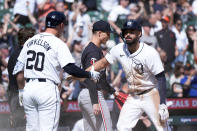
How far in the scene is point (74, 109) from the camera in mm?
8195

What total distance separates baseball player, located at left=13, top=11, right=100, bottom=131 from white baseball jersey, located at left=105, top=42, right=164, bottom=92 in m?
0.73

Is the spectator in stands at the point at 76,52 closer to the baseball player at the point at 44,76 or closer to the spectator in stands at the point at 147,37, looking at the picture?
the spectator in stands at the point at 147,37

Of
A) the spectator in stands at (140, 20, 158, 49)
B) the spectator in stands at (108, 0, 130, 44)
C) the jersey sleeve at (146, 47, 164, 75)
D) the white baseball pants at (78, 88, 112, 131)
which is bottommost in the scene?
the white baseball pants at (78, 88, 112, 131)

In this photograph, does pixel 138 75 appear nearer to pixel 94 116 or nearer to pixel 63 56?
pixel 94 116

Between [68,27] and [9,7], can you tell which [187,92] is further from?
[9,7]

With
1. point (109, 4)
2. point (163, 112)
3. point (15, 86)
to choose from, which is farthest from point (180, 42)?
point (163, 112)

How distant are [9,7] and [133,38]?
24.5 feet

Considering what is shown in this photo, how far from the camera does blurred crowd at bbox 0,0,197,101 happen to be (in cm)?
1038

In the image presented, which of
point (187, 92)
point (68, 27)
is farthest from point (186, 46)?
point (68, 27)

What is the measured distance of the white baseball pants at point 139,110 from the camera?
574 centimetres

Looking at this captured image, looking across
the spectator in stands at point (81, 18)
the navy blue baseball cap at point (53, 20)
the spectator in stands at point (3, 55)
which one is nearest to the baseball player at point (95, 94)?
the navy blue baseball cap at point (53, 20)

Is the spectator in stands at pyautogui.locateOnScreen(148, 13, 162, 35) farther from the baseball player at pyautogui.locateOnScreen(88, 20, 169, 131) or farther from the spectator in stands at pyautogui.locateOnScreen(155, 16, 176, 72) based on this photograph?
the baseball player at pyautogui.locateOnScreen(88, 20, 169, 131)

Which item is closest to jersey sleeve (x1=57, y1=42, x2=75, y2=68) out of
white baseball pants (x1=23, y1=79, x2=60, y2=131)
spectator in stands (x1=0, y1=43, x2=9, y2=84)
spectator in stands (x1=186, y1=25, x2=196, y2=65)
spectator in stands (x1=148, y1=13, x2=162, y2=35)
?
white baseball pants (x1=23, y1=79, x2=60, y2=131)

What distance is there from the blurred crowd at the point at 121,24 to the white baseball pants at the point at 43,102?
14.9ft
